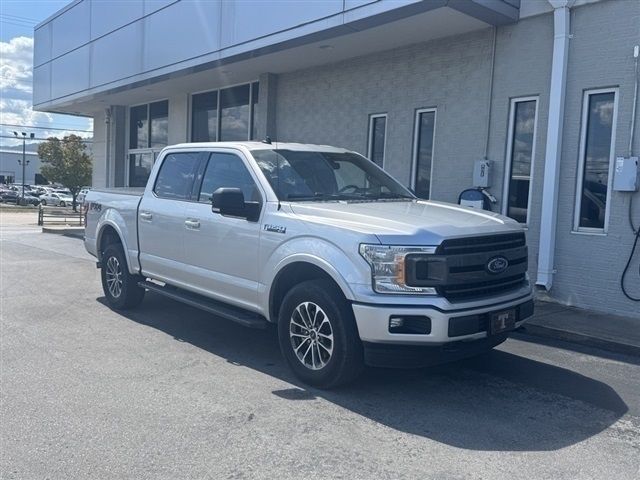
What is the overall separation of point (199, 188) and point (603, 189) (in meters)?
5.36

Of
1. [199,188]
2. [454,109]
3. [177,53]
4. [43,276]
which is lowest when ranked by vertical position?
[43,276]

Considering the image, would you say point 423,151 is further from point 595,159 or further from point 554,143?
point 595,159

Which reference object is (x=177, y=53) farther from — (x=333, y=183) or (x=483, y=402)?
(x=483, y=402)

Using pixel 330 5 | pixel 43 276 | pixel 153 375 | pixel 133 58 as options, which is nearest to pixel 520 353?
pixel 153 375

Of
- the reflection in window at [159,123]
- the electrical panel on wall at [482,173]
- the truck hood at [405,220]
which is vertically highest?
the reflection in window at [159,123]

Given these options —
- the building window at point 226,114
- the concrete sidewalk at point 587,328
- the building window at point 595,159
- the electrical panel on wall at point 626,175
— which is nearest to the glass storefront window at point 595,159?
the building window at point 595,159

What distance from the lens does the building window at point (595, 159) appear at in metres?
8.18

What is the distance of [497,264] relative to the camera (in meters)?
4.95

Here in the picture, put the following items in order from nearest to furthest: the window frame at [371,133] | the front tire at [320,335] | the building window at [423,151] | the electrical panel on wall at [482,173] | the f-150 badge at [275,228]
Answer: the front tire at [320,335] < the f-150 badge at [275,228] < the electrical panel on wall at [482,173] < the building window at [423,151] < the window frame at [371,133]

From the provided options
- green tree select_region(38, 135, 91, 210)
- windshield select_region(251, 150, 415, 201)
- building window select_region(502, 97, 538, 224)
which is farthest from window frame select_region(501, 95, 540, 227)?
green tree select_region(38, 135, 91, 210)

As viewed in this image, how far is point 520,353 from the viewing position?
6.29 m

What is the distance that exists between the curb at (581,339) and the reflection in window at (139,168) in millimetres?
14748

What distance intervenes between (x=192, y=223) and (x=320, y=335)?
2.18 m

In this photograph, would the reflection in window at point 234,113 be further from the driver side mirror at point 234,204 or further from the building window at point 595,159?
the driver side mirror at point 234,204
